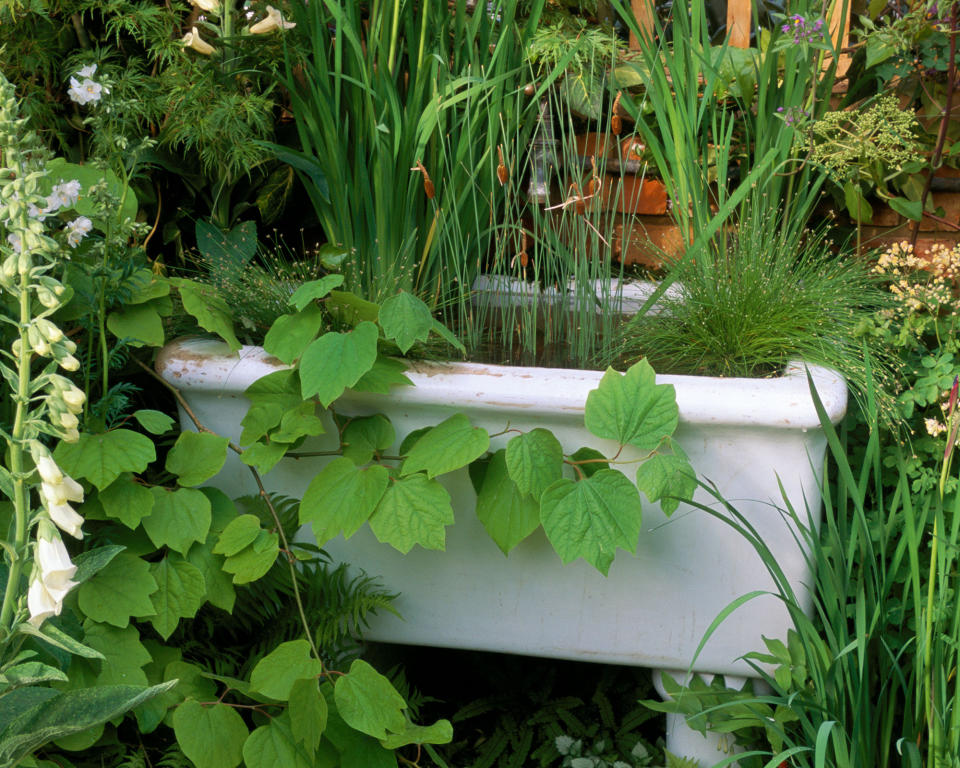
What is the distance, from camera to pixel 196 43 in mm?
1435

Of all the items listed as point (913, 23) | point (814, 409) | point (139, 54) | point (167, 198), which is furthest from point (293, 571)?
point (913, 23)

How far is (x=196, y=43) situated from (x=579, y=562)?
1.04 m

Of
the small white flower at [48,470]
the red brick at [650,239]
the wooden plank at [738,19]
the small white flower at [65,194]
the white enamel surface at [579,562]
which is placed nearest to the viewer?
the small white flower at [48,470]

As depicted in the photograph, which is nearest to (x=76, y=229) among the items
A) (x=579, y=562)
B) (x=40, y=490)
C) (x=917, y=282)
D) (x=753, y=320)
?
(x=40, y=490)

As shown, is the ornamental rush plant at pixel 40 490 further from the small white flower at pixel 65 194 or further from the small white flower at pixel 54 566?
the small white flower at pixel 65 194

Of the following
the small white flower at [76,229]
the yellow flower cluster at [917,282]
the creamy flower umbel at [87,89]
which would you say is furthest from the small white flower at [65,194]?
the yellow flower cluster at [917,282]

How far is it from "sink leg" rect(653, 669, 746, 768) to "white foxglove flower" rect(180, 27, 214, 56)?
1.24 metres

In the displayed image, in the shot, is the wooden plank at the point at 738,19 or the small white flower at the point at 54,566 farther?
the wooden plank at the point at 738,19

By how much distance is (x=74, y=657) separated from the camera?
1.03 m

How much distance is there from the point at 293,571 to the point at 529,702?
635mm

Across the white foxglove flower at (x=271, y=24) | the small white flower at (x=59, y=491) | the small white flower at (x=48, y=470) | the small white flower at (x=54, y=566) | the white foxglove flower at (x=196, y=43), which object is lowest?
the small white flower at (x=54, y=566)

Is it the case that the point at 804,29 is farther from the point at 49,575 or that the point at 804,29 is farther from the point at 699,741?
the point at 49,575

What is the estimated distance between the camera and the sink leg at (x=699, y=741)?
4.12 ft

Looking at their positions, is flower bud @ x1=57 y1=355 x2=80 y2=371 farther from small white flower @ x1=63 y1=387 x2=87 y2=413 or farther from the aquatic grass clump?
the aquatic grass clump
